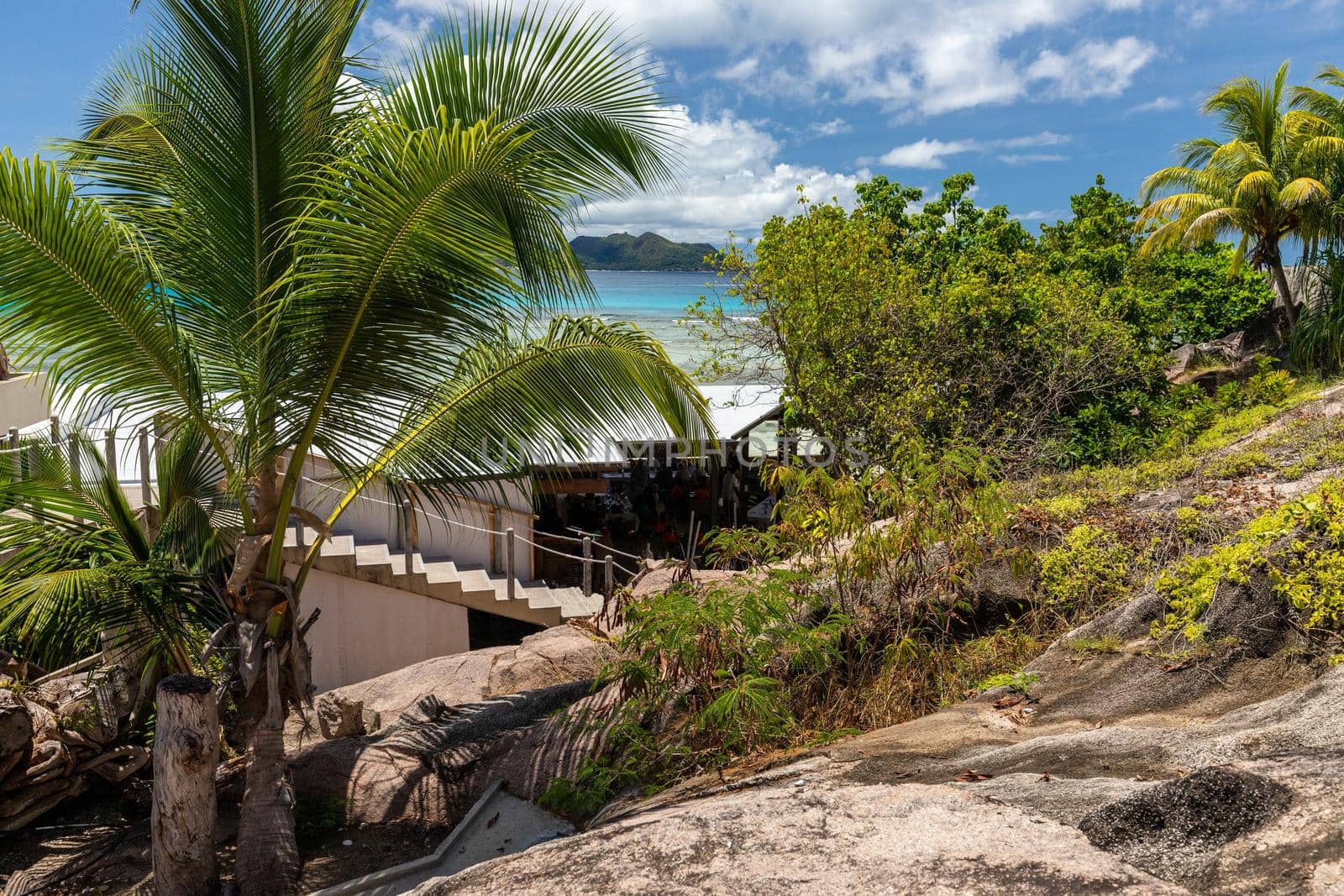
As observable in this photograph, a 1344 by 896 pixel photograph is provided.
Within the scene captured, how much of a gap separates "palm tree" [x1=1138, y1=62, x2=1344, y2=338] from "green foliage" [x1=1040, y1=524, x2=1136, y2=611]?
13630mm

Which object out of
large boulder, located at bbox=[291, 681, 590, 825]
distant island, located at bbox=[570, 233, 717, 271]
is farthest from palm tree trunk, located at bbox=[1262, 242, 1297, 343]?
distant island, located at bbox=[570, 233, 717, 271]

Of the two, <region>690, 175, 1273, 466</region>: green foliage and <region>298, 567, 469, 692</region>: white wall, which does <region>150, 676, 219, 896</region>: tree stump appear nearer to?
<region>298, 567, 469, 692</region>: white wall

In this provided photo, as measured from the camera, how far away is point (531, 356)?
6.16 meters

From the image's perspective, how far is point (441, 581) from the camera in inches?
467

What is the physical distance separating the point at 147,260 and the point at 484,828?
14.1ft

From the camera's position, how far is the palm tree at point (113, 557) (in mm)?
6270

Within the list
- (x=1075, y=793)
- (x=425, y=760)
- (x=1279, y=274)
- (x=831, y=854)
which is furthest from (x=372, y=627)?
(x=1279, y=274)

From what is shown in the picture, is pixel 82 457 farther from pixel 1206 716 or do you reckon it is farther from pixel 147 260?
pixel 1206 716

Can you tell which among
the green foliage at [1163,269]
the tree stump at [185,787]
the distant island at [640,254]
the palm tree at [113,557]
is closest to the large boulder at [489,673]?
the palm tree at [113,557]

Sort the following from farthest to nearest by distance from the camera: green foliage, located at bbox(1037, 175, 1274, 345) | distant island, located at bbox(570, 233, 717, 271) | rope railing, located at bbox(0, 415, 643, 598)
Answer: distant island, located at bbox(570, 233, 717, 271) → green foliage, located at bbox(1037, 175, 1274, 345) → rope railing, located at bbox(0, 415, 643, 598)

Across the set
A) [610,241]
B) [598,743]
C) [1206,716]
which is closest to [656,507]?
[598,743]

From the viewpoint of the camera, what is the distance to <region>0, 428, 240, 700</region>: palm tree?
Answer: 627 centimetres

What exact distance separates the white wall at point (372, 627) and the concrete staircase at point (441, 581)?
468mm

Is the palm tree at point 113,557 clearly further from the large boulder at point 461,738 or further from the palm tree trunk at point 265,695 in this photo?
the large boulder at point 461,738
